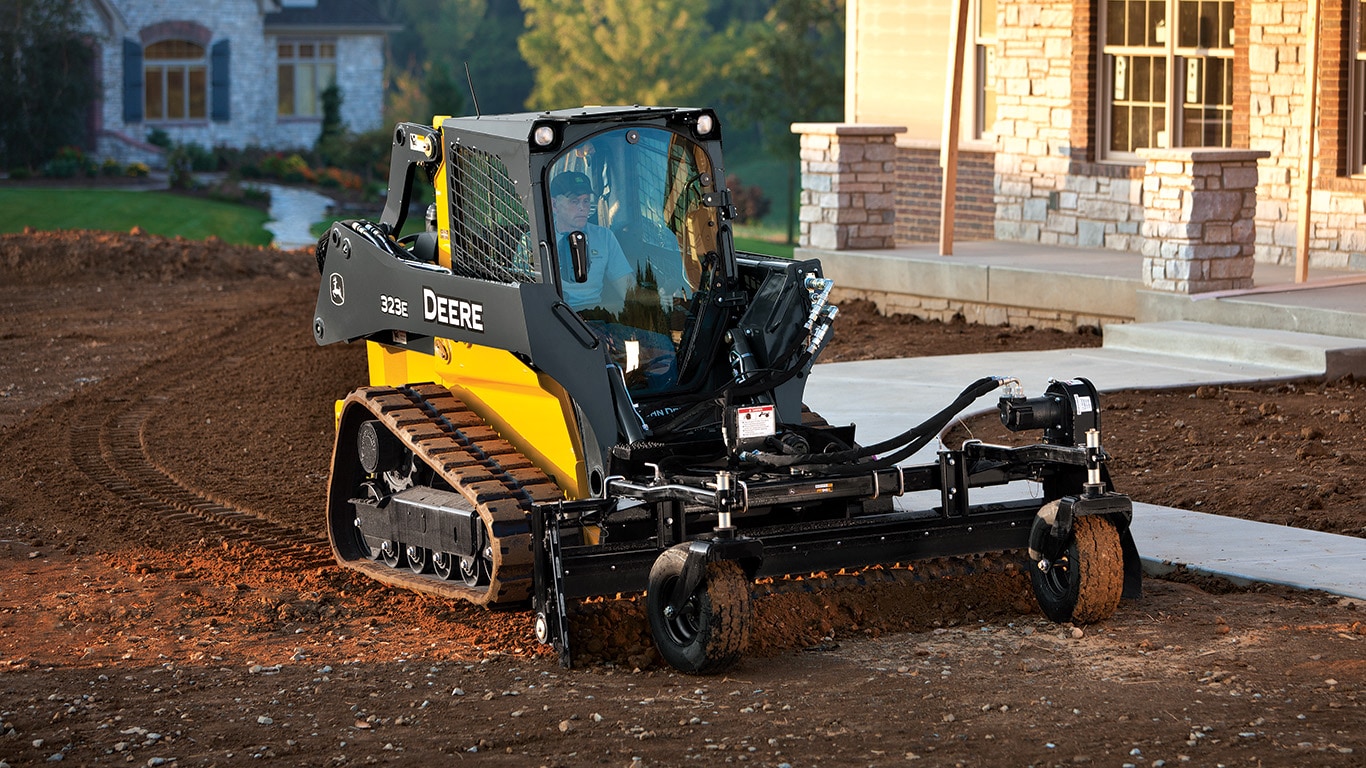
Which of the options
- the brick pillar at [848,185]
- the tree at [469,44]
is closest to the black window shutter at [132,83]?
the tree at [469,44]

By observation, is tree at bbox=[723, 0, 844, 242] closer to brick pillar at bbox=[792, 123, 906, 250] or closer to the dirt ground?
brick pillar at bbox=[792, 123, 906, 250]

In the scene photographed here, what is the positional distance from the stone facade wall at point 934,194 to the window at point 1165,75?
1.95 meters

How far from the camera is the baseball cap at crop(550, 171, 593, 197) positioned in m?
8.17

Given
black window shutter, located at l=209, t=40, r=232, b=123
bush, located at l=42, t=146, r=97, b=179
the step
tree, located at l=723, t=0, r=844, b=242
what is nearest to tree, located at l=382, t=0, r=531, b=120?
black window shutter, located at l=209, t=40, r=232, b=123

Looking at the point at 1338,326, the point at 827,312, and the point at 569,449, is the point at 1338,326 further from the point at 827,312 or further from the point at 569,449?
the point at 569,449

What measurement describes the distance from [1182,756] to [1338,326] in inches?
358

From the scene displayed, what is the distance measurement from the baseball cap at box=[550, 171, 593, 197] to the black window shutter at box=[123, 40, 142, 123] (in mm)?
37958

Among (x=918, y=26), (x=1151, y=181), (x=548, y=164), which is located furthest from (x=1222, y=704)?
(x=918, y=26)

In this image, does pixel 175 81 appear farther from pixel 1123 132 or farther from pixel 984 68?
pixel 1123 132

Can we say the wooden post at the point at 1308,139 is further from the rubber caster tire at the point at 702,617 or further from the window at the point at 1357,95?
the rubber caster tire at the point at 702,617

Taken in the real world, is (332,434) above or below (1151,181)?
below

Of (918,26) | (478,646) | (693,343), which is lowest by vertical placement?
(478,646)

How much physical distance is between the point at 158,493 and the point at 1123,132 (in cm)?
1157

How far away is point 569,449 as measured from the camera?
792 centimetres
